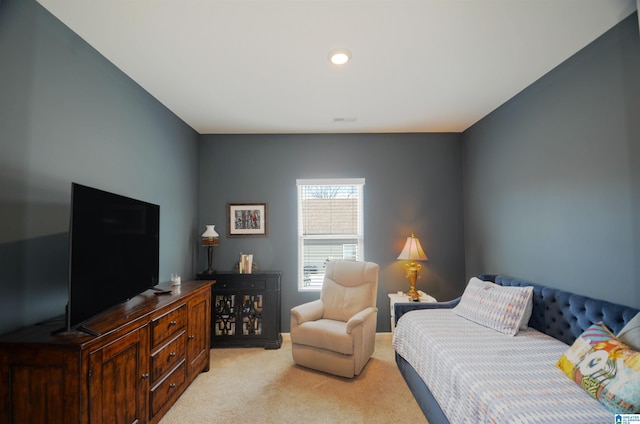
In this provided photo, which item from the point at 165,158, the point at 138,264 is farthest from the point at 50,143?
the point at 165,158

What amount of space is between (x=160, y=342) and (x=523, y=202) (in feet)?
11.3

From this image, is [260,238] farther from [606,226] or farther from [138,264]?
[606,226]

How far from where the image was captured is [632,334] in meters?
1.63

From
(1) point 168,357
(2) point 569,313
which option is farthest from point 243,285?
(2) point 569,313

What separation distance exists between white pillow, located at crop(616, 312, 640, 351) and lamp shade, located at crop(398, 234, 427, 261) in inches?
80.0

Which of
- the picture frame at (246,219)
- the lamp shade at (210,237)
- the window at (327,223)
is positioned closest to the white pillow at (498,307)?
the window at (327,223)

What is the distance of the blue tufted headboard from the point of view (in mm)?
1897

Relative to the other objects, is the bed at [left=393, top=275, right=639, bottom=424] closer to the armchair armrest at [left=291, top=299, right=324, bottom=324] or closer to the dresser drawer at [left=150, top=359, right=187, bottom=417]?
the armchair armrest at [left=291, top=299, right=324, bottom=324]

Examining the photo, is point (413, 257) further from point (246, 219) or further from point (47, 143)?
point (47, 143)

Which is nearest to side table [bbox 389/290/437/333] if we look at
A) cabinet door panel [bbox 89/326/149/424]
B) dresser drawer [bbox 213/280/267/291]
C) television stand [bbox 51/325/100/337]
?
dresser drawer [bbox 213/280/267/291]

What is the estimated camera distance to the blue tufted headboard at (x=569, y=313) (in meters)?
1.90

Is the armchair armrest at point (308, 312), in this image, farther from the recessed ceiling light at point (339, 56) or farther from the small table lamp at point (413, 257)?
the recessed ceiling light at point (339, 56)

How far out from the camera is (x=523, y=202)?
2914 mm

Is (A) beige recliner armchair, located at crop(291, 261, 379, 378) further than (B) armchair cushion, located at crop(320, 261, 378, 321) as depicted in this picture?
No
